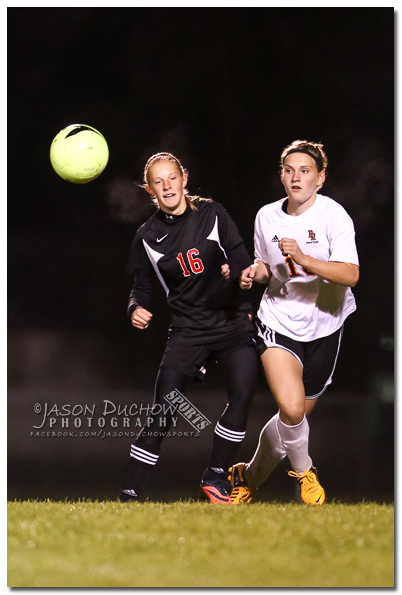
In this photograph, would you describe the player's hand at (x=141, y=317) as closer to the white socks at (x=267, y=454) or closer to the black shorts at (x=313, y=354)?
the black shorts at (x=313, y=354)

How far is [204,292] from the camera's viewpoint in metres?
3.61

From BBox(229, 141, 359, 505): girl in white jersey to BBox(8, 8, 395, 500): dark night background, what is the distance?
1848 mm

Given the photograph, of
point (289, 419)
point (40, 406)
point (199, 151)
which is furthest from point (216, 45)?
point (40, 406)

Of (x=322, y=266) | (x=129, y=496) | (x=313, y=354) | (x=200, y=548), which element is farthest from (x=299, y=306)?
(x=200, y=548)

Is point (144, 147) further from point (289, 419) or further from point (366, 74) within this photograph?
point (289, 419)

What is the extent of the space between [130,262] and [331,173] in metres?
2.64

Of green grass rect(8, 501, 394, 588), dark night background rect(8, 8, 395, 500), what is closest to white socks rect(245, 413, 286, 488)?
green grass rect(8, 501, 394, 588)

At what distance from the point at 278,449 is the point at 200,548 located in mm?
1228

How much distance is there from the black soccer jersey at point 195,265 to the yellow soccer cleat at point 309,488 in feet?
2.54

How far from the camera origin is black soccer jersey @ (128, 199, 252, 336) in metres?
3.59

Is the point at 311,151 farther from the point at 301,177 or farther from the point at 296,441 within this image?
the point at 296,441

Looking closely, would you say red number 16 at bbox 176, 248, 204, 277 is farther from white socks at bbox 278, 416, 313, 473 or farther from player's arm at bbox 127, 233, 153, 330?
white socks at bbox 278, 416, 313, 473

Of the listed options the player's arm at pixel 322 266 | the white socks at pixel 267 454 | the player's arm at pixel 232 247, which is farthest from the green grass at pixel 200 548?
the player's arm at pixel 232 247

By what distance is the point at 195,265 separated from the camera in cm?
360
